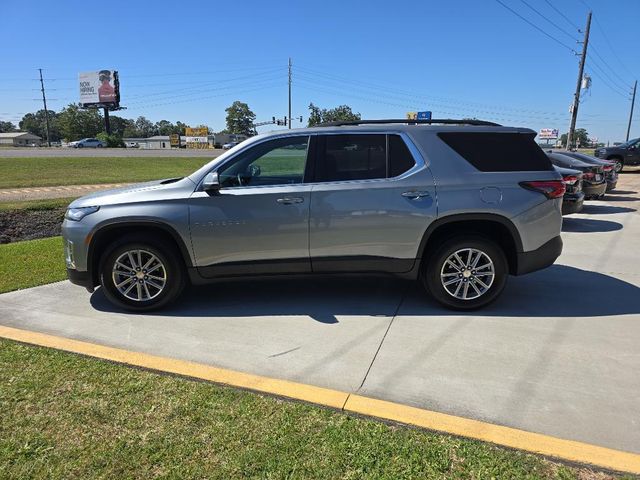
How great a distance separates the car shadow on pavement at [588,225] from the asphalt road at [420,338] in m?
3.81

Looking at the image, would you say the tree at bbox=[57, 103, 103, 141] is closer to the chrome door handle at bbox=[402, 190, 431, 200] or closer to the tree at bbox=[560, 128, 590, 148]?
the tree at bbox=[560, 128, 590, 148]

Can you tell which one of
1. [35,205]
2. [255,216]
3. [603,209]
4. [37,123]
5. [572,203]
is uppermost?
[37,123]

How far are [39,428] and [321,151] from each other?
10.4 feet

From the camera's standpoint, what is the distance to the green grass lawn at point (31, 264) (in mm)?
5754

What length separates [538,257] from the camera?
476 cm

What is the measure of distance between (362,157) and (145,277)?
2.43 metres

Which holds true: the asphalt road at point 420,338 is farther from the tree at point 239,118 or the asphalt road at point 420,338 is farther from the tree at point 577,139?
the tree at point 239,118

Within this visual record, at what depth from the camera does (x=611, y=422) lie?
2926 mm

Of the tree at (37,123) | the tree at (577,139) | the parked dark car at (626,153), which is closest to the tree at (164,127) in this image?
the tree at (37,123)

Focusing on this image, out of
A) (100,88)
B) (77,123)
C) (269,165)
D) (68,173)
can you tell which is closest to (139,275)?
(269,165)

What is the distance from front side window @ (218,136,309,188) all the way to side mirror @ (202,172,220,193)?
11 centimetres

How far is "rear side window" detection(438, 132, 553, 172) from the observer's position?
4.70 metres

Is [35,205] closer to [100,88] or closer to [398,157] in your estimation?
[398,157]

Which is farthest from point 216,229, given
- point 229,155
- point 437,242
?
point 437,242
